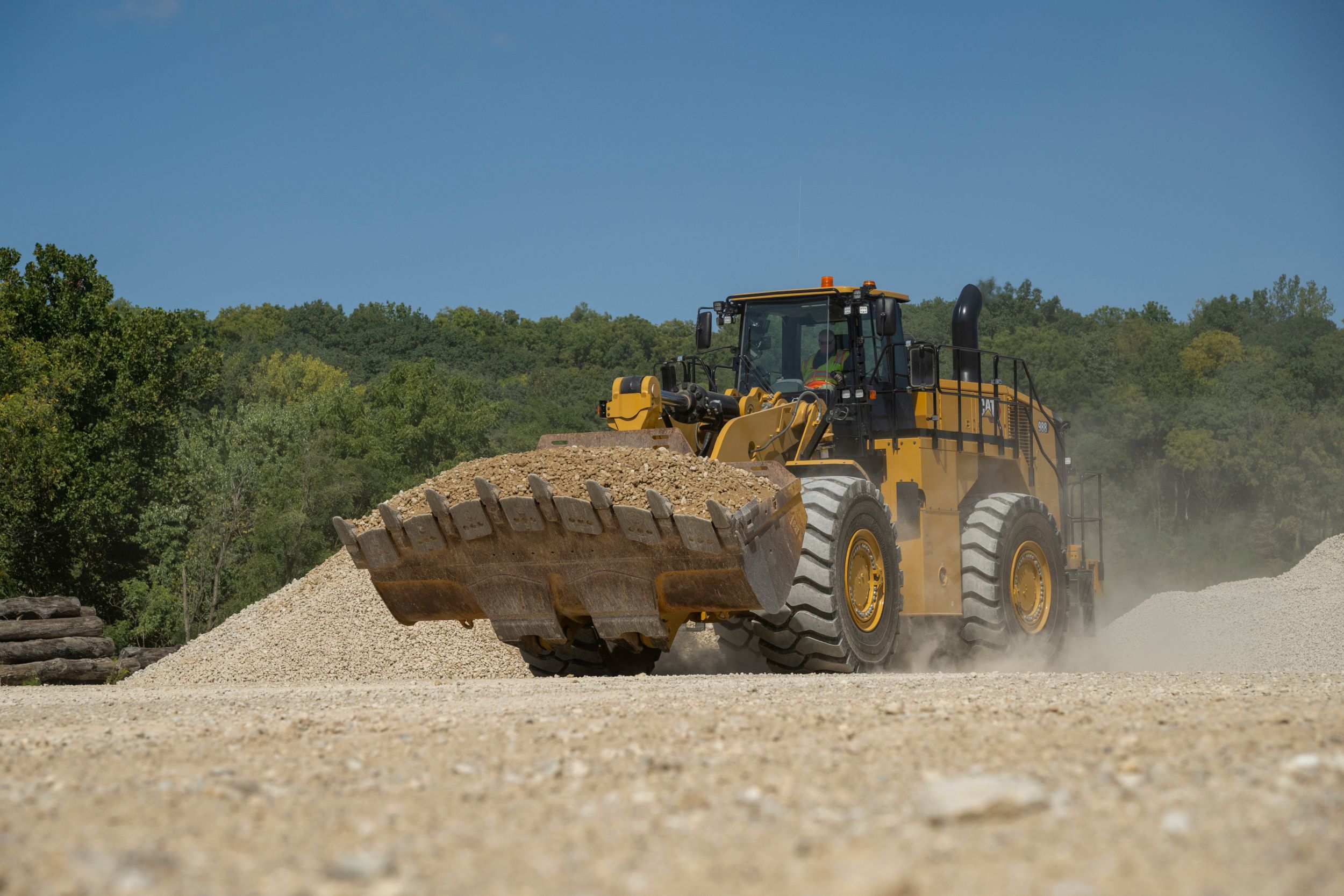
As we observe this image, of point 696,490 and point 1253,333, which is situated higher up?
point 1253,333

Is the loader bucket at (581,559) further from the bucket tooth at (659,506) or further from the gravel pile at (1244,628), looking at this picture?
the gravel pile at (1244,628)

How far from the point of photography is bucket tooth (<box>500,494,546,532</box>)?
8.29m

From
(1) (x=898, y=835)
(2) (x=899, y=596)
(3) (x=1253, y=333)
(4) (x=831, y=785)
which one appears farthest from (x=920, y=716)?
(3) (x=1253, y=333)

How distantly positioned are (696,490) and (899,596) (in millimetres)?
2698

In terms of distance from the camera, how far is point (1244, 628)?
16.8m

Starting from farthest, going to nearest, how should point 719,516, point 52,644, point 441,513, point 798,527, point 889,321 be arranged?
point 52,644
point 889,321
point 798,527
point 441,513
point 719,516

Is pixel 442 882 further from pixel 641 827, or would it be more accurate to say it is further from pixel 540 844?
pixel 641 827

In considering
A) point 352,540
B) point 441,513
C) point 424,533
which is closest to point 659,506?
point 441,513

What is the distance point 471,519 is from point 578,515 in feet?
2.79

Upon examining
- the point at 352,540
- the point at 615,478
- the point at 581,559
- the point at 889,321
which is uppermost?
the point at 889,321

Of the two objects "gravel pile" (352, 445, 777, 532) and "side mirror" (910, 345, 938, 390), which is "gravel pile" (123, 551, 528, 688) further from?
"side mirror" (910, 345, 938, 390)

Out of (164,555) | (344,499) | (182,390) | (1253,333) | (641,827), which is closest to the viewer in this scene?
(641,827)

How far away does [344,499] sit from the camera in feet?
114

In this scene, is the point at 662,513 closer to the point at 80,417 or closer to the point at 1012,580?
the point at 1012,580
